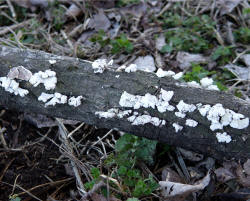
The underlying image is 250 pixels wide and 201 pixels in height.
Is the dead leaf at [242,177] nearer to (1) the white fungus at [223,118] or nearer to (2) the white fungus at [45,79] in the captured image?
(1) the white fungus at [223,118]

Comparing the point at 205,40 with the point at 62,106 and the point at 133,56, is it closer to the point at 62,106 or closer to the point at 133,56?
the point at 133,56

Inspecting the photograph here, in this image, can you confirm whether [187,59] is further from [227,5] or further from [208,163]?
[208,163]

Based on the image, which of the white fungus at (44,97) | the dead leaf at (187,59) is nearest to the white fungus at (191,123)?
the white fungus at (44,97)

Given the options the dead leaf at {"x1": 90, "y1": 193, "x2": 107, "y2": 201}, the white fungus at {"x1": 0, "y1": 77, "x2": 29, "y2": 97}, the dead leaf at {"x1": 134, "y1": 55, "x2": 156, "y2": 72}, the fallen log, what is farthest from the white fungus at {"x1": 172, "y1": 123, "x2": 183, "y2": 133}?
the dead leaf at {"x1": 134, "y1": 55, "x2": 156, "y2": 72}

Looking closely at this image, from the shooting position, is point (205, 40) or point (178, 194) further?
point (205, 40)

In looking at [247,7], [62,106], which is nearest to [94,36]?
[62,106]
